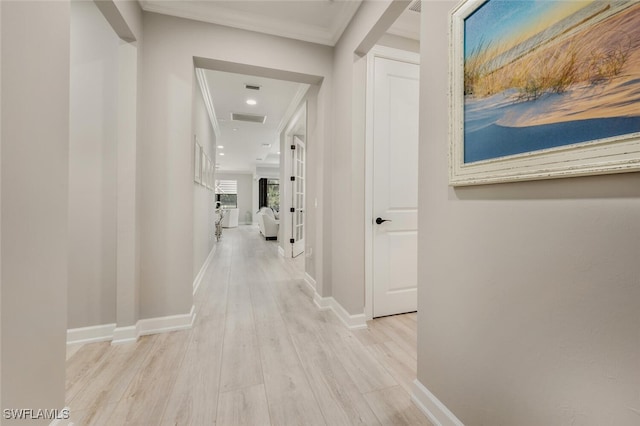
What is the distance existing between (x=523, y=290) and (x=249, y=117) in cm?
499

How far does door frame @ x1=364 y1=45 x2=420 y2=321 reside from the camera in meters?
2.32

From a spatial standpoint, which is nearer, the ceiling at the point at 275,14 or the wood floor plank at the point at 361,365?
the wood floor plank at the point at 361,365

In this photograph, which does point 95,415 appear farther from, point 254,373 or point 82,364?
point 254,373

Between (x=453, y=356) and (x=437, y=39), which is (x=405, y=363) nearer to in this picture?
(x=453, y=356)

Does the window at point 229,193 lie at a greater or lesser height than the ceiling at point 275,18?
lesser

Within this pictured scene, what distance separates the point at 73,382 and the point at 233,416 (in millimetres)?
1044

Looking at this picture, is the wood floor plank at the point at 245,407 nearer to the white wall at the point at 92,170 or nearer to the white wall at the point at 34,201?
the white wall at the point at 34,201

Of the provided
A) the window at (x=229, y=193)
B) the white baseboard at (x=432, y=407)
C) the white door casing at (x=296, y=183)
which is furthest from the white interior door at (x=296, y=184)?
the window at (x=229, y=193)

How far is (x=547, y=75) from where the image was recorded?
Result: 0.81 m

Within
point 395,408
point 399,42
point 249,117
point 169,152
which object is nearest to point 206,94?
point 249,117

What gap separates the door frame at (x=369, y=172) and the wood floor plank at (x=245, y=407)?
1.19 meters

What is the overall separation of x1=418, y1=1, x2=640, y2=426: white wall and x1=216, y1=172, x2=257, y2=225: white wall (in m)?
12.3

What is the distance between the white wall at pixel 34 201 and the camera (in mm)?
853

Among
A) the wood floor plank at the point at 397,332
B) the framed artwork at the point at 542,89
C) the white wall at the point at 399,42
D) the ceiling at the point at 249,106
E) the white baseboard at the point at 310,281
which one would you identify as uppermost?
the ceiling at the point at 249,106
